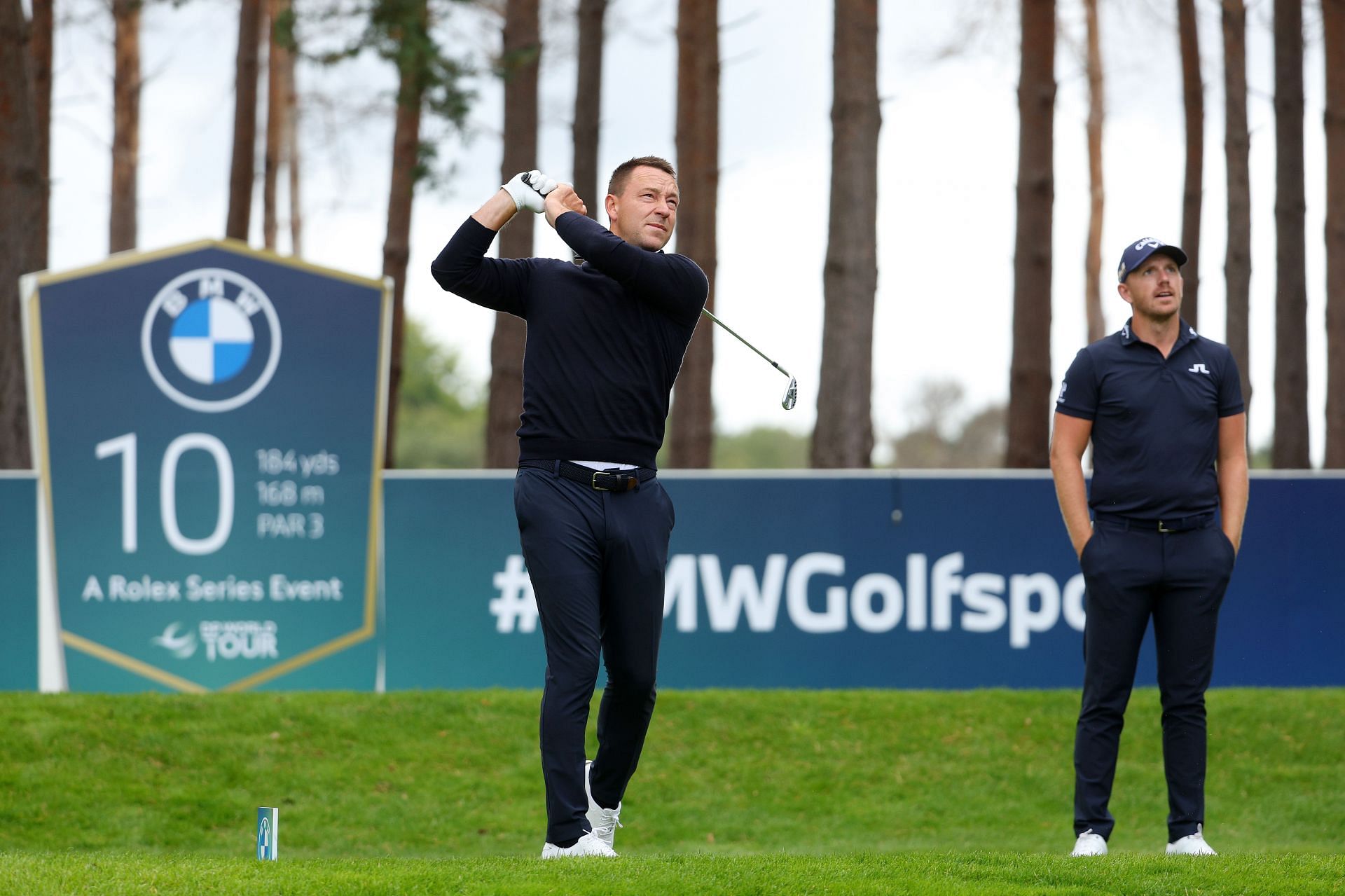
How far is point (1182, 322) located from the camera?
5.85m

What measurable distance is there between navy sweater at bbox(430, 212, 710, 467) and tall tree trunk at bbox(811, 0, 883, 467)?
23.3ft

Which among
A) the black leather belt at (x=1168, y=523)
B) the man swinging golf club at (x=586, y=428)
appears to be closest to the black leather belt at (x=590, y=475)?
the man swinging golf club at (x=586, y=428)

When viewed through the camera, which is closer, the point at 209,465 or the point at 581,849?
the point at 581,849

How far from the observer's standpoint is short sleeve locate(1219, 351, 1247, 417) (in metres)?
5.81

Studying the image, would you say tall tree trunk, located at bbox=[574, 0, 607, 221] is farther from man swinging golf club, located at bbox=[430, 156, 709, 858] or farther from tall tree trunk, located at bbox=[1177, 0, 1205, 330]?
man swinging golf club, located at bbox=[430, 156, 709, 858]

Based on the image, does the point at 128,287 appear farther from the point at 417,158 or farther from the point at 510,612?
the point at 417,158

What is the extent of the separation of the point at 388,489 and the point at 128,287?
6.58 feet

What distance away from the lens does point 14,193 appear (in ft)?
40.0

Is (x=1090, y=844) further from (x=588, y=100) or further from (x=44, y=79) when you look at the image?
(x=44, y=79)

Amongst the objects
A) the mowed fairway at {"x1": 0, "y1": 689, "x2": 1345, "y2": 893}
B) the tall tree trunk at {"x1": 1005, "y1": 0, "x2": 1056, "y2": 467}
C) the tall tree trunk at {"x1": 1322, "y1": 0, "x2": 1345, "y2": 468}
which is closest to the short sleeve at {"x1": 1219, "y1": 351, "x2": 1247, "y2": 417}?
the mowed fairway at {"x1": 0, "y1": 689, "x2": 1345, "y2": 893}

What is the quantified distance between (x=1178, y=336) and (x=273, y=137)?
1026 inches

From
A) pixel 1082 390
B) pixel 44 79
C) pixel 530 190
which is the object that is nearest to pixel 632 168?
pixel 530 190

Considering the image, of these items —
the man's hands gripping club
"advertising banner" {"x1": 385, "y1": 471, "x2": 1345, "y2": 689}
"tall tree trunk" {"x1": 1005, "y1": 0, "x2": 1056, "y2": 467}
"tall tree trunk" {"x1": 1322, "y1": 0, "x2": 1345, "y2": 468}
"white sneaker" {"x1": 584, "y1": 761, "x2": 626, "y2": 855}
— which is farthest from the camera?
"tall tree trunk" {"x1": 1322, "y1": 0, "x2": 1345, "y2": 468}

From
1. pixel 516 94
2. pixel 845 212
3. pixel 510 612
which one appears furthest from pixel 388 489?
pixel 516 94
